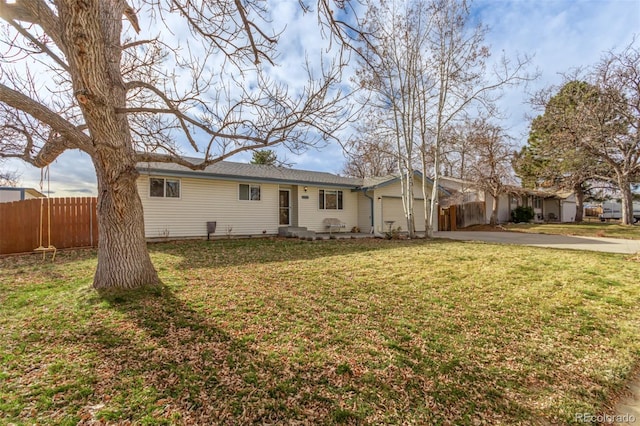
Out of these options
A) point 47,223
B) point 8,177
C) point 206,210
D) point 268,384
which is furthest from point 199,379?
point 8,177

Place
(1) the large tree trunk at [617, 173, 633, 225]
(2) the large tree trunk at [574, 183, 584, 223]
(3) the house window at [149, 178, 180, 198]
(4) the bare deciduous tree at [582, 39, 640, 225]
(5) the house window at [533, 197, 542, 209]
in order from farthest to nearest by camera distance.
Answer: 1. (5) the house window at [533, 197, 542, 209]
2. (2) the large tree trunk at [574, 183, 584, 223]
3. (1) the large tree trunk at [617, 173, 633, 225]
4. (4) the bare deciduous tree at [582, 39, 640, 225]
5. (3) the house window at [149, 178, 180, 198]

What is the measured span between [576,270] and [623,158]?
18.1 meters

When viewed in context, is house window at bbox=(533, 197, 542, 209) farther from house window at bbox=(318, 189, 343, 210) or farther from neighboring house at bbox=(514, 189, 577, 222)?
house window at bbox=(318, 189, 343, 210)

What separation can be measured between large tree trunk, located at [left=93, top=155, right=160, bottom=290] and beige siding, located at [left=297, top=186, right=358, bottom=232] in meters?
9.56

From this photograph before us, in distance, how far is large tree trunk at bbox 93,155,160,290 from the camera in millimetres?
4078

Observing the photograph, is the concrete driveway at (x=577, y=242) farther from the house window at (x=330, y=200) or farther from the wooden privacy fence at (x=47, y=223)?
the wooden privacy fence at (x=47, y=223)

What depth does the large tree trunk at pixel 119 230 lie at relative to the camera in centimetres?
408

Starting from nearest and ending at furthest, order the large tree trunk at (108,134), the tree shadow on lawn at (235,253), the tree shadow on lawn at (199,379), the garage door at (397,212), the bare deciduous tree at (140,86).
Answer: the tree shadow on lawn at (199,379) < the large tree trunk at (108,134) < the bare deciduous tree at (140,86) < the tree shadow on lawn at (235,253) < the garage door at (397,212)

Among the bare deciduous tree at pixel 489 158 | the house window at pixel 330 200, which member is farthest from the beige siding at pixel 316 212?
the bare deciduous tree at pixel 489 158

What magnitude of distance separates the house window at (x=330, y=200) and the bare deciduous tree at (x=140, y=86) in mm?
9782

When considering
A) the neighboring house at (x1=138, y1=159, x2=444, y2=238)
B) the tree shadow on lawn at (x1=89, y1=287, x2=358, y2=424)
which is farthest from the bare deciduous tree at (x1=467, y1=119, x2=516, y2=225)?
the tree shadow on lawn at (x1=89, y1=287, x2=358, y2=424)

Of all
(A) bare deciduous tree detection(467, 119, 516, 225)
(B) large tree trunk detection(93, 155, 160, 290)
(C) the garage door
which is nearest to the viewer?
(B) large tree trunk detection(93, 155, 160, 290)

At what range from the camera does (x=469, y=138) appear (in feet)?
59.9

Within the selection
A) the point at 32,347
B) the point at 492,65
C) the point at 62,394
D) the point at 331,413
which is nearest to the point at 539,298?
the point at 331,413
